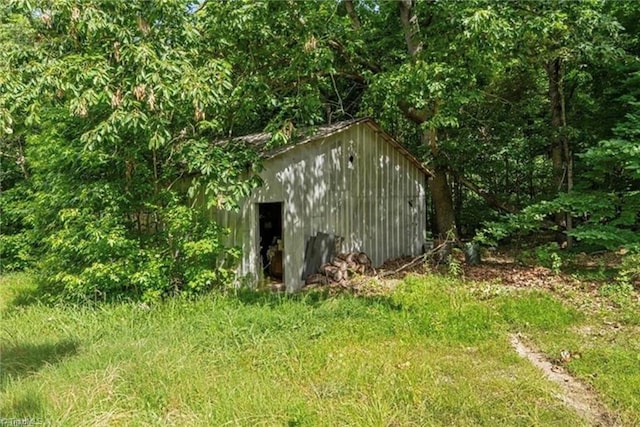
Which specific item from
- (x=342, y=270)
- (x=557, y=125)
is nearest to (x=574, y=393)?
(x=342, y=270)

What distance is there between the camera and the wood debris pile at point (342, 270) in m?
8.81

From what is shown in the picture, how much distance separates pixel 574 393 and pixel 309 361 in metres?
2.49

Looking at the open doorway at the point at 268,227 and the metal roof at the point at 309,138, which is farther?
the open doorway at the point at 268,227

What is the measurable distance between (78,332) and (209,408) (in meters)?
2.74

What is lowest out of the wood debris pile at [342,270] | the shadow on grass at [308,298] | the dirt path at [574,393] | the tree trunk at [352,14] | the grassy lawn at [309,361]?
the dirt path at [574,393]

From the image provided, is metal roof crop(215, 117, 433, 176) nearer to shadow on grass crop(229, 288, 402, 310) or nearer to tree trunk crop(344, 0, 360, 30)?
tree trunk crop(344, 0, 360, 30)

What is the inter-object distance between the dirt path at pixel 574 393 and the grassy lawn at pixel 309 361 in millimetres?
97

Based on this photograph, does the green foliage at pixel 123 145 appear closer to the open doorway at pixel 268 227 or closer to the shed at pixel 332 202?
the shed at pixel 332 202

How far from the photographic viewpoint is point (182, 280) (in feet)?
22.8

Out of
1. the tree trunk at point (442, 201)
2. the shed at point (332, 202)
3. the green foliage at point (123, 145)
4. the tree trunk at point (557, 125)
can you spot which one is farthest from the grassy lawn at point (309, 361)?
the tree trunk at point (557, 125)

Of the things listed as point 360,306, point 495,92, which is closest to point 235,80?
point 360,306

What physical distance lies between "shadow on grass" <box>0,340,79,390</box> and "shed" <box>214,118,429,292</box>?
3.44 meters

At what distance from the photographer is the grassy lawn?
3.55m

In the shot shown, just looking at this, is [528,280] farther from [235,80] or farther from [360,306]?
[235,80]
